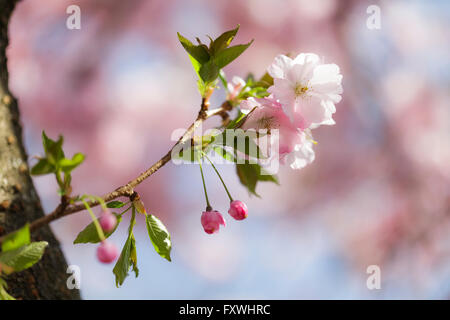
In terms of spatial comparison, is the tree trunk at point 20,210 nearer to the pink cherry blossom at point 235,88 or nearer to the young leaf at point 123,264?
the young leaf at point 123,264

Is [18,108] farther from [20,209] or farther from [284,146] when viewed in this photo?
[284,146]

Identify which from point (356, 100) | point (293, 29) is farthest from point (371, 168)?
point (293, 29)

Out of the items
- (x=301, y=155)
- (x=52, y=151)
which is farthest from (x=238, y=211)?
(x=52, y=151)

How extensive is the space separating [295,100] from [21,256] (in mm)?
373

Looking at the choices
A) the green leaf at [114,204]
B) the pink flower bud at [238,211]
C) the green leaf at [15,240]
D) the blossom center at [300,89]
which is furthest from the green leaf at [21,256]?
the blossom center at [300,89]

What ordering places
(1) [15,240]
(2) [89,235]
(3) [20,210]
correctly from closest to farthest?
(1) [15,240], (2) [89,235], (3) [20,210]

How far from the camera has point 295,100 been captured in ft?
2.02

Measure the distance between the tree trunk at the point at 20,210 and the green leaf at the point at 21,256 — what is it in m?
0.21

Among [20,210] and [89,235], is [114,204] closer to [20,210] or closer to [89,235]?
[89,235]

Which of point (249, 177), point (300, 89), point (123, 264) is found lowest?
point (123, 264)

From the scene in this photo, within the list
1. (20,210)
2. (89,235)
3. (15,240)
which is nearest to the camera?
(15,240)

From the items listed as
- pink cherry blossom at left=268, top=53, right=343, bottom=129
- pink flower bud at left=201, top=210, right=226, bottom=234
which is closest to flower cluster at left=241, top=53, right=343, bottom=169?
pink cherry blossom at left=268, top=53, right=343, bottom=129

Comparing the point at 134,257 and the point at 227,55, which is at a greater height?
the point at 227,55
